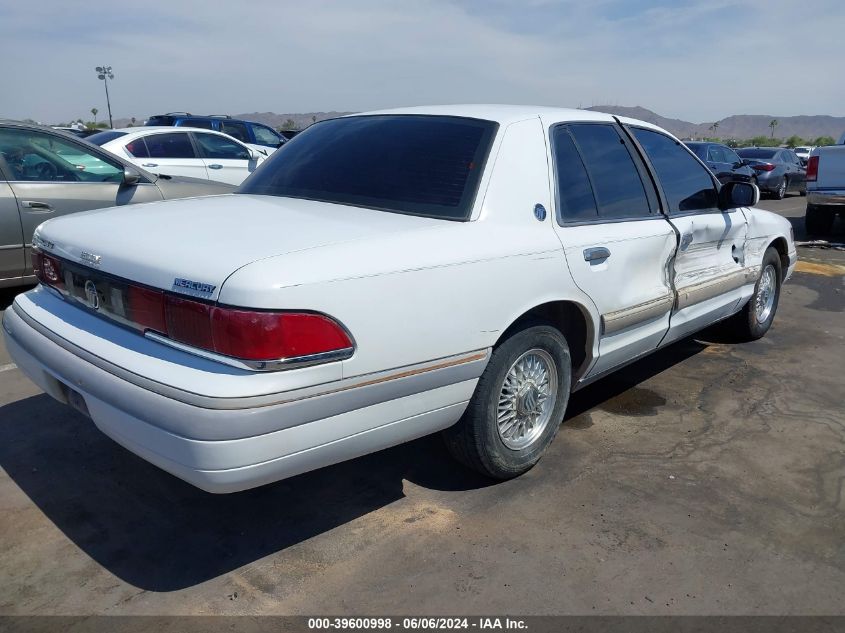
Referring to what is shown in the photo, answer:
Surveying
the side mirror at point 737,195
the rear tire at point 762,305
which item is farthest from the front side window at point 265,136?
the side mirror at point 737,195

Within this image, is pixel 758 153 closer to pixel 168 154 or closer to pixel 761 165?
pixel 761 165

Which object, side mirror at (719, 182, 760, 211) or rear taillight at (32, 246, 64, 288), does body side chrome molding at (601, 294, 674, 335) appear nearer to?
side mirror at (719, 182, 760, 211)

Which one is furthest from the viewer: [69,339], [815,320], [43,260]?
[815,320]

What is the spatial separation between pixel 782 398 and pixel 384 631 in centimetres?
327

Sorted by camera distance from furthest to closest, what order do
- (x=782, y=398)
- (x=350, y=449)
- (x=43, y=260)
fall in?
(x=782, y=398), (x=43, y=260), (x=350, y=449)

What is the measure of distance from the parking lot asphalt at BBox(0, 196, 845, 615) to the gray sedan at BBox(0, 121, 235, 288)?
2.00 meters

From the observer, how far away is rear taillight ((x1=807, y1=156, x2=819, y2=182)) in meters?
11.1

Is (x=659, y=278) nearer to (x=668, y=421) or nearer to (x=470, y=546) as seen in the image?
(x=668, y=421)

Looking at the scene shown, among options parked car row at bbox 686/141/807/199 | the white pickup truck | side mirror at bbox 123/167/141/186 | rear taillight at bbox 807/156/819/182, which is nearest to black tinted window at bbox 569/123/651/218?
side mirror at bbox 123/167/141/186

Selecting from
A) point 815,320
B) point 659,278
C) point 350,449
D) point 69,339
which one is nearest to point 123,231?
point 69,339

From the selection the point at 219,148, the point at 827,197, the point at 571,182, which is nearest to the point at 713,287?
the point at 571,182

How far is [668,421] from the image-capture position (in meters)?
4.26

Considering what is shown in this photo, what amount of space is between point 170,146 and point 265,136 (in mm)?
5862

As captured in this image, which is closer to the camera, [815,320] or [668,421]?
Answer: [668,421]
